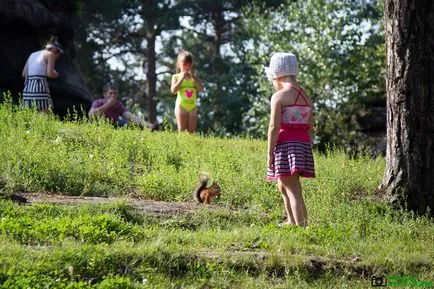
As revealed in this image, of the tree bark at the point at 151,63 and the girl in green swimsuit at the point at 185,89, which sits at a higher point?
the tree bark at the point at 151,63

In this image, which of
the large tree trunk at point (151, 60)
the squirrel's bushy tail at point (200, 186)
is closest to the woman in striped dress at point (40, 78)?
the squirrel's bushy tail at point (200, 186)

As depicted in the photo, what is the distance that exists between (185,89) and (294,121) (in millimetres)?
7092

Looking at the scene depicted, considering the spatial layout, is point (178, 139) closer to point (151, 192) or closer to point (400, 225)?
point (151, 192)

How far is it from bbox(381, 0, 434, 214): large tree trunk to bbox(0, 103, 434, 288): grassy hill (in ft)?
1.23

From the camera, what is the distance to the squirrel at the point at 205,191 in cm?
1007

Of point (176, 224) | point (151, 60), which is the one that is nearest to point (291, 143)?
point (176, 224)

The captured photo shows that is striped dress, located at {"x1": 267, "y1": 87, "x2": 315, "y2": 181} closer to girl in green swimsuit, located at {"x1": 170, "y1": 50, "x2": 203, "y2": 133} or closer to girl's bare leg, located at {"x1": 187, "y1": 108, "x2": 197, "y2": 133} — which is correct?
girl in green swimsuit, located at {"x1": 170, "y1": 50, "x2": 203, "y2": 133}

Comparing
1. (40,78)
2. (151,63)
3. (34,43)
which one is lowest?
(40,78)

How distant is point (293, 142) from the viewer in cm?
887

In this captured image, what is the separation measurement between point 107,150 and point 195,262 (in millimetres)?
5304

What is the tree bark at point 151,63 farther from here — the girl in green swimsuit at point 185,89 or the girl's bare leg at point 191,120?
the girl in green swimsuit at point 185,89

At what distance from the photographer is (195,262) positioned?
276 inches

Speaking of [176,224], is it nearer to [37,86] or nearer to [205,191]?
[205,191]

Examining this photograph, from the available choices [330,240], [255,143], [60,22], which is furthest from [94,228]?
[60,22]
